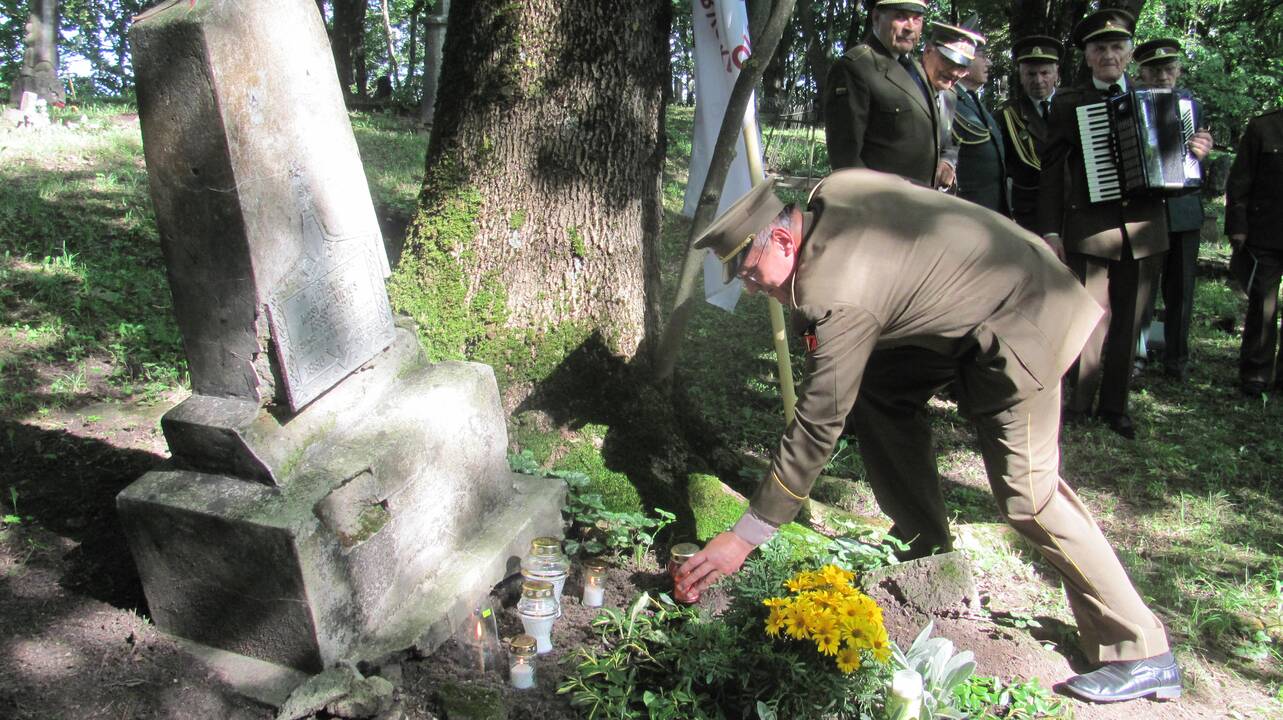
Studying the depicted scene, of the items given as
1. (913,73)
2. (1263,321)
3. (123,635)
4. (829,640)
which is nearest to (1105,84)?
(913,73)

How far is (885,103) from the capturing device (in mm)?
4078

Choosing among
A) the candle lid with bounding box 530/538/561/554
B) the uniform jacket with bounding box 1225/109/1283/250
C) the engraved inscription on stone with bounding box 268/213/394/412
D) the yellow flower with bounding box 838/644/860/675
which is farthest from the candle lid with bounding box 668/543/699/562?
the uniform jacket with bounding box 1225/109/1283/250

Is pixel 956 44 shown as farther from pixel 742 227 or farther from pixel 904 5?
pixel 742 227

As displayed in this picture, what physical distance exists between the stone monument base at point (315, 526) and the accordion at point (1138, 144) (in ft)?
13.3

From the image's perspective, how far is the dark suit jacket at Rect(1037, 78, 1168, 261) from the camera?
16.9 ft

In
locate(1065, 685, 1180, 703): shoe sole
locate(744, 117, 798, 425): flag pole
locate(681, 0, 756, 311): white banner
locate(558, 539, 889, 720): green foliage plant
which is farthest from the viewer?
locate(681, 0, 756, 311): white banner

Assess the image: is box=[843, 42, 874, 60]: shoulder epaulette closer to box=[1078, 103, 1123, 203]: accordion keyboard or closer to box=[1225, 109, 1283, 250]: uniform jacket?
box=[1078, 103, 1123, 203]: accordion keyboard

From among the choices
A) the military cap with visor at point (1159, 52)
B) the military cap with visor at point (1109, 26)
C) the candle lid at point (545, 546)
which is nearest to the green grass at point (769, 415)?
the candle lid at point (545, 546)

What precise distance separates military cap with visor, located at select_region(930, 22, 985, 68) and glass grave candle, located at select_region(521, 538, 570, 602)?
3028mm

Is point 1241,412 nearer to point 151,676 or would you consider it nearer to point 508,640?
point 508,640

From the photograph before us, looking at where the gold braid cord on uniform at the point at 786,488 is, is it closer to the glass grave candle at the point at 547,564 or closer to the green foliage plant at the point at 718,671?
the green foliage plant at the point at 718,671

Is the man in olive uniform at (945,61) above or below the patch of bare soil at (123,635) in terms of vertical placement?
above

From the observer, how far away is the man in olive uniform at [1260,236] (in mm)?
6055

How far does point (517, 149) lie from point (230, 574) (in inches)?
78.3
